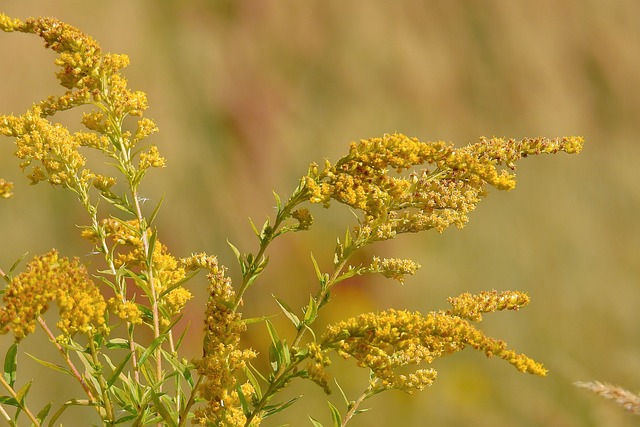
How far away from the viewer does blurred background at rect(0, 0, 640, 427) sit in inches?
51.6

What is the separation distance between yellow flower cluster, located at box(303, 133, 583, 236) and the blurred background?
0.71m

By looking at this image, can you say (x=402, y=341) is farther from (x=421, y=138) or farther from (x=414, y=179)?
(x=421, y=138)

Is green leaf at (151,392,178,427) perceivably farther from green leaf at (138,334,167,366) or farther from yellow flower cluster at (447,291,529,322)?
yellow flower cluster at (447,291,529,322)

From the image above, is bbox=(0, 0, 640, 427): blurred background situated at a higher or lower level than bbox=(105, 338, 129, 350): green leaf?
higher

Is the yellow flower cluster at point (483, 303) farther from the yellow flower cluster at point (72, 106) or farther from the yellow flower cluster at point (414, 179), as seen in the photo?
the yellow flower cluster at point (72, 106)

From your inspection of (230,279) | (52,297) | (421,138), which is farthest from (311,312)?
(421,138)

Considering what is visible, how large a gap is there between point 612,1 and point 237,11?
71cm

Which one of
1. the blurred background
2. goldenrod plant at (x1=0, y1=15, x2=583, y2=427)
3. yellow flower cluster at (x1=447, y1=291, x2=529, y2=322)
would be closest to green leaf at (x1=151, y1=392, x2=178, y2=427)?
goldenrod plant at (x1=0, y1=15, x2=583, y2=427)

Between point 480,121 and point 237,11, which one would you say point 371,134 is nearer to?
point 480,121

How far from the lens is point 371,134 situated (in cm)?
140

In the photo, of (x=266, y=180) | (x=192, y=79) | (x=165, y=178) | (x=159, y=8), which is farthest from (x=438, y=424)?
(x=159, y=8)

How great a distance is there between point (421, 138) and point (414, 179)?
85 cm

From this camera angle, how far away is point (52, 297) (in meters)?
0.50

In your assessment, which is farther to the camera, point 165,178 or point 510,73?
point 510,73
